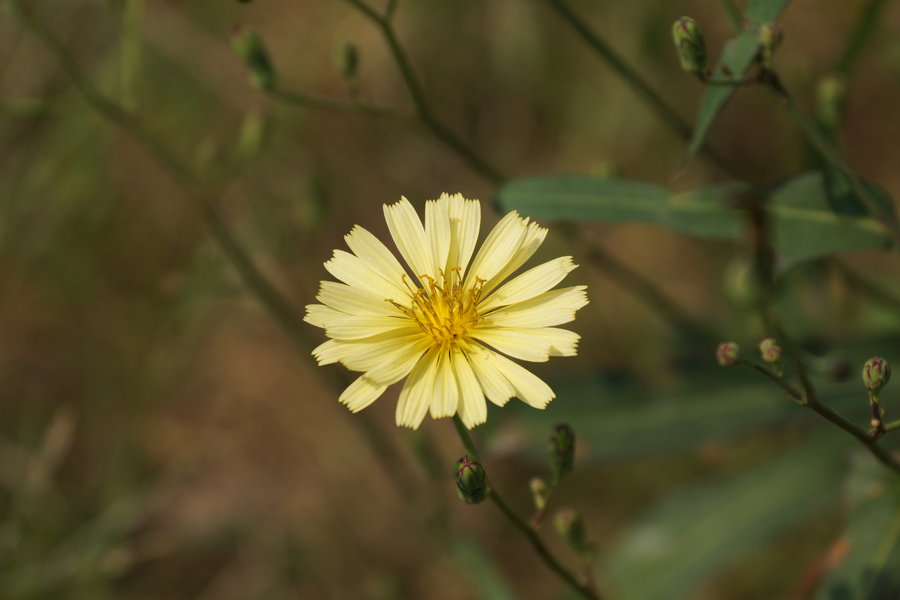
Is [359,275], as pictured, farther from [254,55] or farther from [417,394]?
[254,55]

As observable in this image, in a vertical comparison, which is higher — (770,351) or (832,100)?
(832,100)

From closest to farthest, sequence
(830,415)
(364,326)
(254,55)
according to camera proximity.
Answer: (830,415), (364,326), (254,55)

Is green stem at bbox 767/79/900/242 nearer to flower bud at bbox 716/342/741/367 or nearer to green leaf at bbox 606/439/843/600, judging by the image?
flower bud at bbox 716/342/741/367

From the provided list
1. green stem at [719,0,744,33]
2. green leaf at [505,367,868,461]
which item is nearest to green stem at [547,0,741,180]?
green stem at [719,0,744,33]

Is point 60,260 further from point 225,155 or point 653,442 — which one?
point 653,442

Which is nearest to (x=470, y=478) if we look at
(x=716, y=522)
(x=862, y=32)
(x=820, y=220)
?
(x=820, y=220)

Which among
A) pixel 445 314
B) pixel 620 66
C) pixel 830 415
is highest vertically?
pixel 620 66

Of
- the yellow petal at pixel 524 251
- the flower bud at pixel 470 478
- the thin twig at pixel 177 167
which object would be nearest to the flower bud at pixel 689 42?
the yellow petal at pixel 524 251
